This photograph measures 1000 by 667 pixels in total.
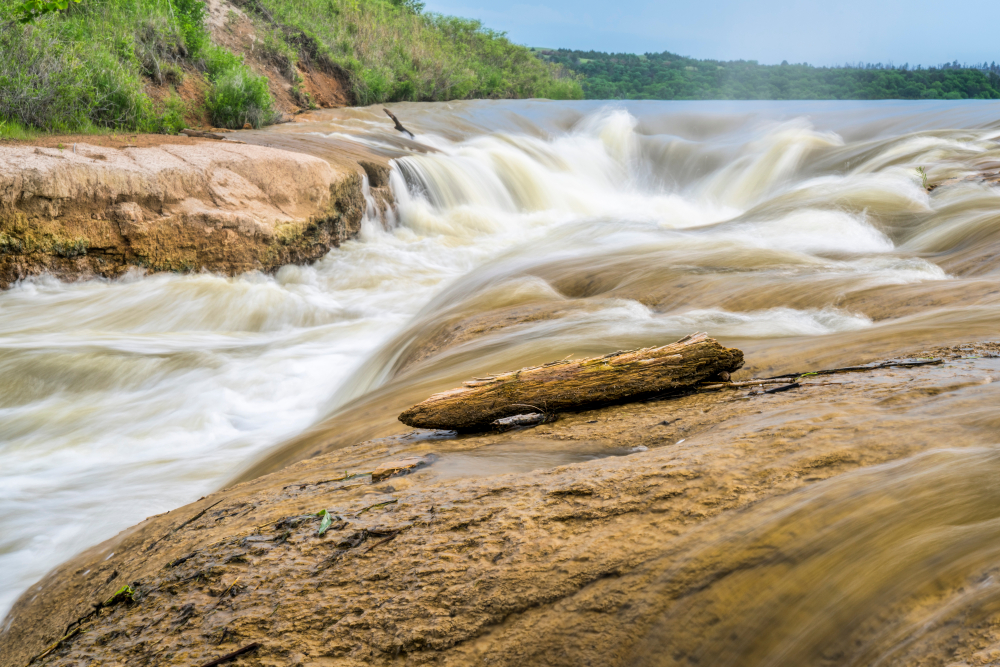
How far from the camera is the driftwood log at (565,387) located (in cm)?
258

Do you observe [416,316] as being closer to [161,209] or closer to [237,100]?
[161,209]

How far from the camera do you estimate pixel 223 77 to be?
36.9 ft

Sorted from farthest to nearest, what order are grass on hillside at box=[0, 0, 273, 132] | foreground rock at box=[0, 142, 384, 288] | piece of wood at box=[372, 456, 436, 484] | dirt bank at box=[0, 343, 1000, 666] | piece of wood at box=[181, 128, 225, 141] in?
piece of wood at box=[181, 128, 225, 141] < grass on hillside at box=[0, 0, 273, 132] < foreground rock at box=[0, 142, 384, 288] < piece of wood at box=[372, 456, 436, 484] < dirt bank at box=[0, 343, 1000, 666]

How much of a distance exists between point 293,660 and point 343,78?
1703 cm

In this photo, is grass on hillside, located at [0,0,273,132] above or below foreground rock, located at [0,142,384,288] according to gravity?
above

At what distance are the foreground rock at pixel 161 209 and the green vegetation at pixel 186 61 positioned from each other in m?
1.63

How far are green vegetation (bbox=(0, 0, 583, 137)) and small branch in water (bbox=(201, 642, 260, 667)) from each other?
703 cm

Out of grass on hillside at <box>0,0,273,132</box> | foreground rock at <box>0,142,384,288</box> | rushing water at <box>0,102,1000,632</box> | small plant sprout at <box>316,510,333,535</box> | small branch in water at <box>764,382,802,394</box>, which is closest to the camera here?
small plant sprout at <box>316,510,333,535</box>

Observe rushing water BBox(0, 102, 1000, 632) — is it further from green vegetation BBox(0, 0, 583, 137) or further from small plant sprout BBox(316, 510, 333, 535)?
green vegetation BBox(0, 0, 583, 137)

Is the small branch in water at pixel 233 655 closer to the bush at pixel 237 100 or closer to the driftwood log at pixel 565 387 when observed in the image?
the driftwood log at pixel 565 387

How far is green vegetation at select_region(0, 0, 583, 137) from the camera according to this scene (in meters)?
8.15

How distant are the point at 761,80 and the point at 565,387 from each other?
3063 cm

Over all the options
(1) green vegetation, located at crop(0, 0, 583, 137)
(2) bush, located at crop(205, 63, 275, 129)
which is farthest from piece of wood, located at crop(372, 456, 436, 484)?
(2) bush, located at crop(205, 63, 275, 129)

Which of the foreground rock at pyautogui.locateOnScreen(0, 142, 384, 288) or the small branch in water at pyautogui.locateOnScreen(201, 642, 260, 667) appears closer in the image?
the small branch in water at pyautogui.locateOnScreen(201, 642, 260, 667)
